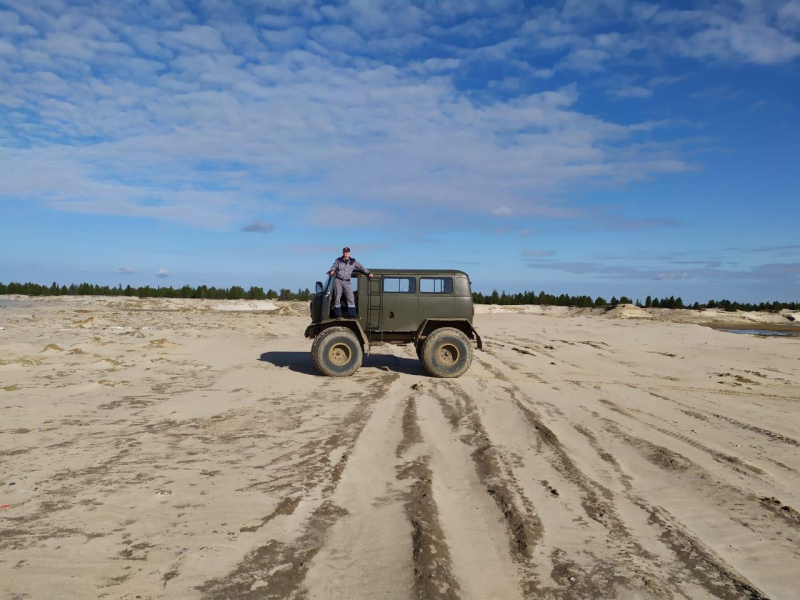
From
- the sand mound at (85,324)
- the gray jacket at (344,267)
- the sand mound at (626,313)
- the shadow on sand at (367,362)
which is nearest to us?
the gray jacket at (344,267)

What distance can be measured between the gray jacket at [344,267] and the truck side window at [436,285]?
4.10 feet

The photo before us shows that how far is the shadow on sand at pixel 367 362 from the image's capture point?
12.0 m

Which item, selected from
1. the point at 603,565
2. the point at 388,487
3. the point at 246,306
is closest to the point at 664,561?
the point at 603,565

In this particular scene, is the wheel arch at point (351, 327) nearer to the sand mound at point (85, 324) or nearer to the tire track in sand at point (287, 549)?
the tire track in sand at point (287, 549)

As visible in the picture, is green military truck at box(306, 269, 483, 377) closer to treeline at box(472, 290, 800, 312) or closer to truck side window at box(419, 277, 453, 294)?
truck side window at box(419, 277, 453, 294)

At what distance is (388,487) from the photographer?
4.74m

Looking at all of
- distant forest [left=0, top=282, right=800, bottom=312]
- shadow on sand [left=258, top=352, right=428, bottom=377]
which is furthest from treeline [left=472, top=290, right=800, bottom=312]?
shadow on sand [left=258, top=352, right=428, bottom=377]

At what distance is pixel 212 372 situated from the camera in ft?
36.2

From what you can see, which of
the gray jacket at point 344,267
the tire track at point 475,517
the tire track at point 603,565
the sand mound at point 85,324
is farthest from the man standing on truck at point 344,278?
the sand mound at point 85,324

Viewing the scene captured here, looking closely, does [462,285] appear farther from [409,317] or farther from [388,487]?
[388,487]

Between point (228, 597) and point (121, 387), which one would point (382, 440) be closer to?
point (228, 597)

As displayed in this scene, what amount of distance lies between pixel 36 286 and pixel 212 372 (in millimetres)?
43638

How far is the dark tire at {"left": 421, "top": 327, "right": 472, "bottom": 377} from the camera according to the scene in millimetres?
10961

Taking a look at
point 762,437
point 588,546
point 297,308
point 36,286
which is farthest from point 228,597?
point 36,286
